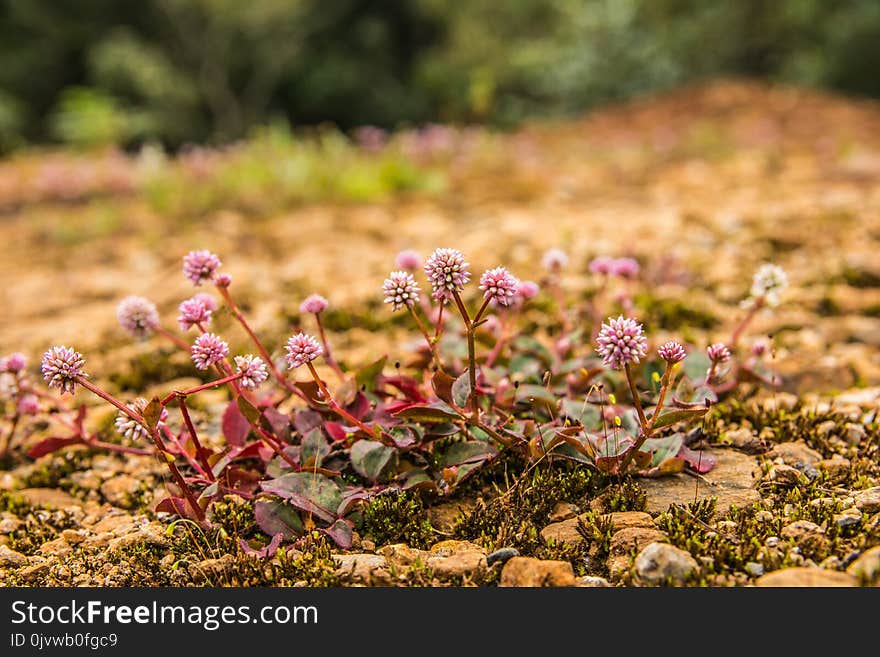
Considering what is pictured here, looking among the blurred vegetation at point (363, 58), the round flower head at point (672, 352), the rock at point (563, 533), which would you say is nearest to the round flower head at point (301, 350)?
the rock at point (563, 533)

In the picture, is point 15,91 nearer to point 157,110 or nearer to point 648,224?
point 157,110

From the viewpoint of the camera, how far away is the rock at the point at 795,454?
5.99 feet

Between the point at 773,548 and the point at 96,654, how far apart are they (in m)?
1.31

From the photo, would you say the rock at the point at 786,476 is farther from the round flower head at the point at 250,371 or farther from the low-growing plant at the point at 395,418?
the round flower head at the point at 250,371

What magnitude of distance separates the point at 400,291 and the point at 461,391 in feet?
0.88

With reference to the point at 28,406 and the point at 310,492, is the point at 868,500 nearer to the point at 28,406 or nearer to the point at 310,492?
the point at 310,492

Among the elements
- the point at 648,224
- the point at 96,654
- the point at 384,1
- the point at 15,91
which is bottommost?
the point at 96,654

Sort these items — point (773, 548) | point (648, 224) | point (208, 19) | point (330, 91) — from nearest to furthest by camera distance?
point (773, 548) < point (648, 224) < point (208, 19) < point (330, 91)

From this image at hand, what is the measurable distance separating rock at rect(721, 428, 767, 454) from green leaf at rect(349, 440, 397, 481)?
89 centimetres

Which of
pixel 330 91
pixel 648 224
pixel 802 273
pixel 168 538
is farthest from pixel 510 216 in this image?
pixel 330 91

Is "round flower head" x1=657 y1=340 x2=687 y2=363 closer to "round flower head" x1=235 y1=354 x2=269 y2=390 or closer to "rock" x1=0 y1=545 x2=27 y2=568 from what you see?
"round flower head" x1=235 y1=354 x2=269 y2=390

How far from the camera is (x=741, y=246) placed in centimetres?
380

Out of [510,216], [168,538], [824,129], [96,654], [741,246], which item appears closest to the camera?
[96,654]

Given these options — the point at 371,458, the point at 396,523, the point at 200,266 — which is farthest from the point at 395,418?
the point at 200,266
